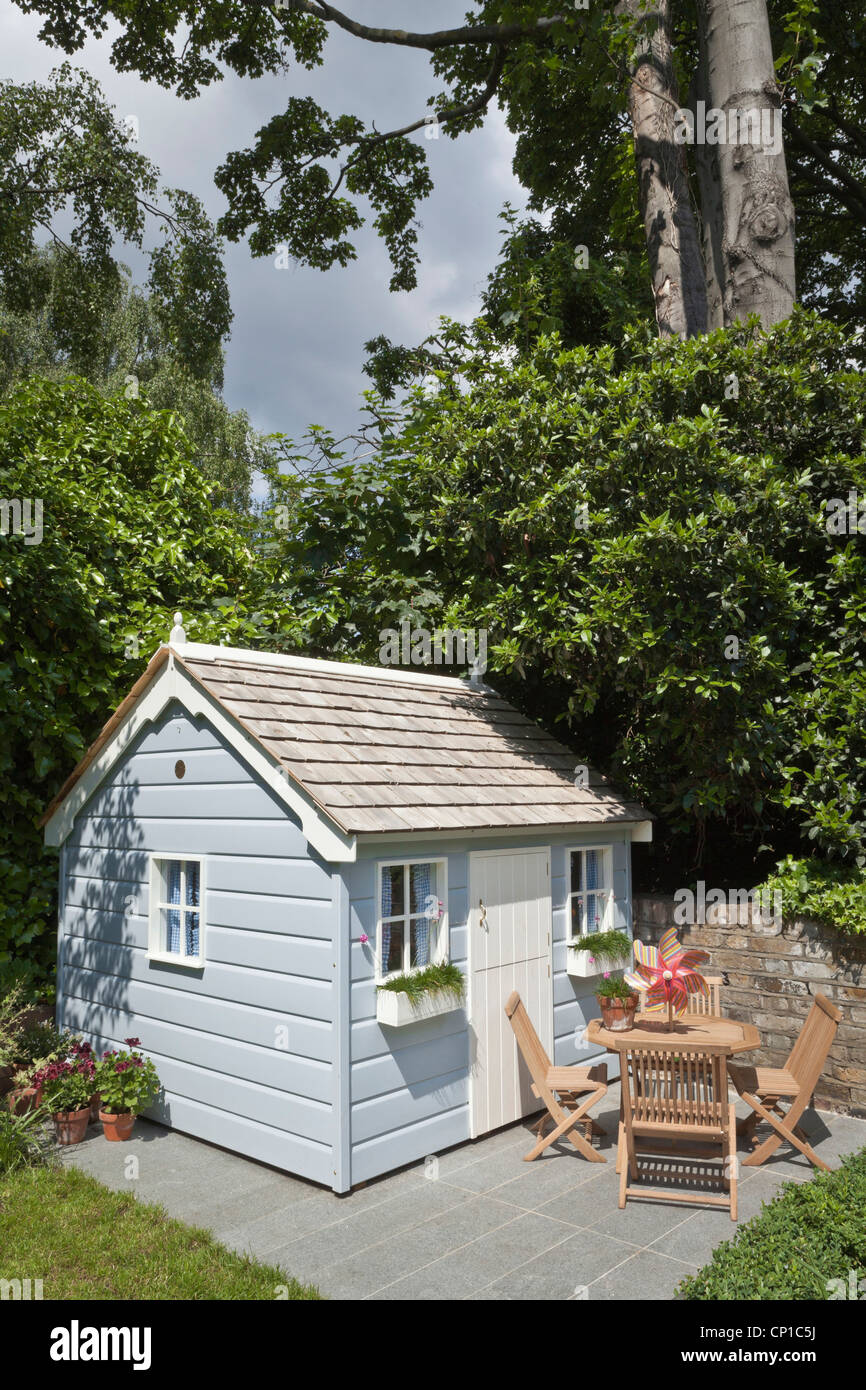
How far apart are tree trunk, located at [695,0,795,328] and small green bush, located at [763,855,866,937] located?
6.14 metres

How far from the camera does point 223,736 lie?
7273mm

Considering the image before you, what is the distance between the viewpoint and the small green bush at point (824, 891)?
8.25 m

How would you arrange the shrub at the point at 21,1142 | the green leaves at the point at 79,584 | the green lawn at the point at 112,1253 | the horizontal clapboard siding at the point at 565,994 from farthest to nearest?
1. the green leaves at the point at 79,584
2. the horizontal clapboard siding at the point at 565,994
3. the shrub at the point at 21,1142
4. the green lawn at the point at 112,1253

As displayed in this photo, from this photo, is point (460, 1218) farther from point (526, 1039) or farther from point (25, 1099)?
point (25, 1099)

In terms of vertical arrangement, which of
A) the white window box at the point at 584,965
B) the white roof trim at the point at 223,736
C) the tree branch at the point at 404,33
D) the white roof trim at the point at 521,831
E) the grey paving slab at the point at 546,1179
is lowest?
the grey paving slab at the point at 546,1179

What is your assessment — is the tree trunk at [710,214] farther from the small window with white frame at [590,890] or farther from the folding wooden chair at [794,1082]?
the folding wooden chair at [794,1082]

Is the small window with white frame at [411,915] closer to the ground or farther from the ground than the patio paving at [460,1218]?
farther from the ground

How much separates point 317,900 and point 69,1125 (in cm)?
307

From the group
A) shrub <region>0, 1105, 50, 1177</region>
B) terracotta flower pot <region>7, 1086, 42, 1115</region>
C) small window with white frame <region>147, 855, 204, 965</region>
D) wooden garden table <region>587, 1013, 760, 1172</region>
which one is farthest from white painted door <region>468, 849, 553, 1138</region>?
terracotta flower pot <region>7, 1086, 42, 1115</region>

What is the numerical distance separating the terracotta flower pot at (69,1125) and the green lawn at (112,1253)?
0.89 m

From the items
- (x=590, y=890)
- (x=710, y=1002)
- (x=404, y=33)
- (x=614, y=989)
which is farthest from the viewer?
(x=404, y=33)

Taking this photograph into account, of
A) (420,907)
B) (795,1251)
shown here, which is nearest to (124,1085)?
(420,907)

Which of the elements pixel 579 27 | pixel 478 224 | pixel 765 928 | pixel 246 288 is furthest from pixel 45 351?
pixel 765 928

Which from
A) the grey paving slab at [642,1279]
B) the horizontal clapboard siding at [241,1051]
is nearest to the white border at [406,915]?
the horizontal clapboard siding at [241,1051]
